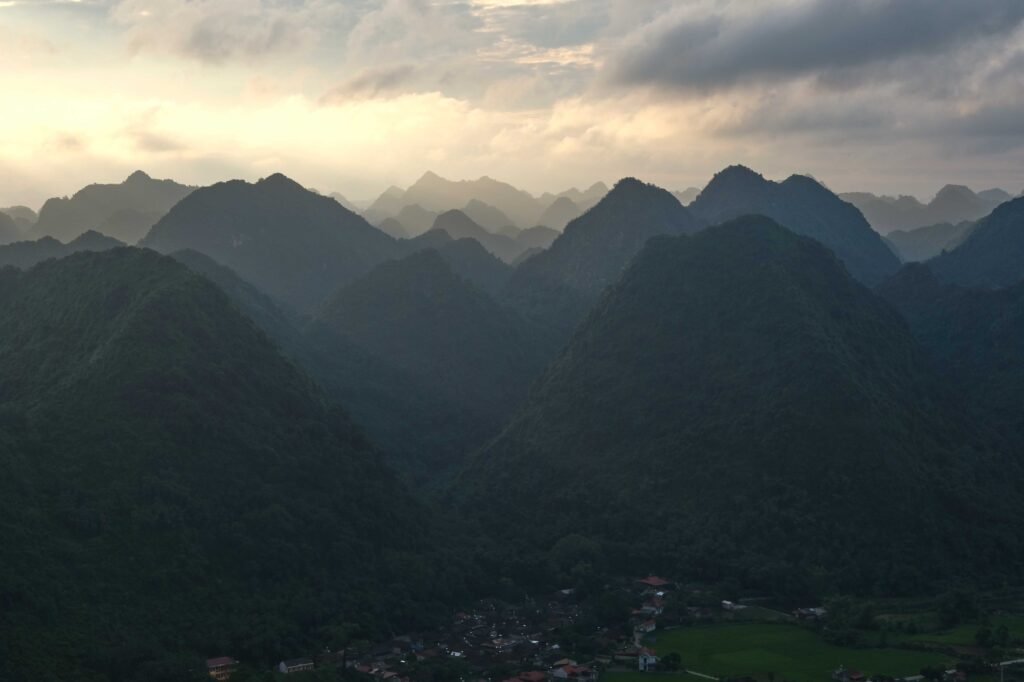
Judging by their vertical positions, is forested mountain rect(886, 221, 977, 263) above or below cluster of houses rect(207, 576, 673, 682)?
above

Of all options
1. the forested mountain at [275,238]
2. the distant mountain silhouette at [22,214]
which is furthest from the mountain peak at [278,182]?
the distant mountain silhouette at [22,214]

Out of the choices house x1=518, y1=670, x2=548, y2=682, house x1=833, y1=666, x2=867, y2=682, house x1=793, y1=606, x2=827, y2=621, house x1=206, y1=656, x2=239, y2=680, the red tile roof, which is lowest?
house x1=833, y1=666, x2=867, y2=682

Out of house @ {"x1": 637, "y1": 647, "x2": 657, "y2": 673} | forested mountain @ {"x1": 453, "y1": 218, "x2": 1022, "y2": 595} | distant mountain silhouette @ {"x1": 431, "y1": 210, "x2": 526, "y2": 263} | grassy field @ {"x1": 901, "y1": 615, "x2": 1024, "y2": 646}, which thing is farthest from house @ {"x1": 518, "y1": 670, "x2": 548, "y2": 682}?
distant mountain silhouette @ {"x1": 431, "y1": 210, "x2": 526, "y2": 263}

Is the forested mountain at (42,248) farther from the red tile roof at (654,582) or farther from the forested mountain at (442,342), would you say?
the red tile roof at (654,582)

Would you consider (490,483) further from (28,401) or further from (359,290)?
(359,290)

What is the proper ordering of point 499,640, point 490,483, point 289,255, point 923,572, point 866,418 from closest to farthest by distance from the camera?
point 499,640 → point 923,572 → point 866,418 → point 490,483 → point 289,255

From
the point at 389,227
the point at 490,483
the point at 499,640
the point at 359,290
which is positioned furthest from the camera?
the point at 389,227

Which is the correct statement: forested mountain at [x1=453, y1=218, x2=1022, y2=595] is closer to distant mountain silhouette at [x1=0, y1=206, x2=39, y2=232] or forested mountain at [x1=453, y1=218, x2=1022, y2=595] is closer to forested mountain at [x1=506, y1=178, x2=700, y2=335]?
forested mountain at [x1=506, y1=178, x2=700, y2=335]

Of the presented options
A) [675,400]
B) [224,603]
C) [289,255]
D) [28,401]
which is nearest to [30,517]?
[224,603]
